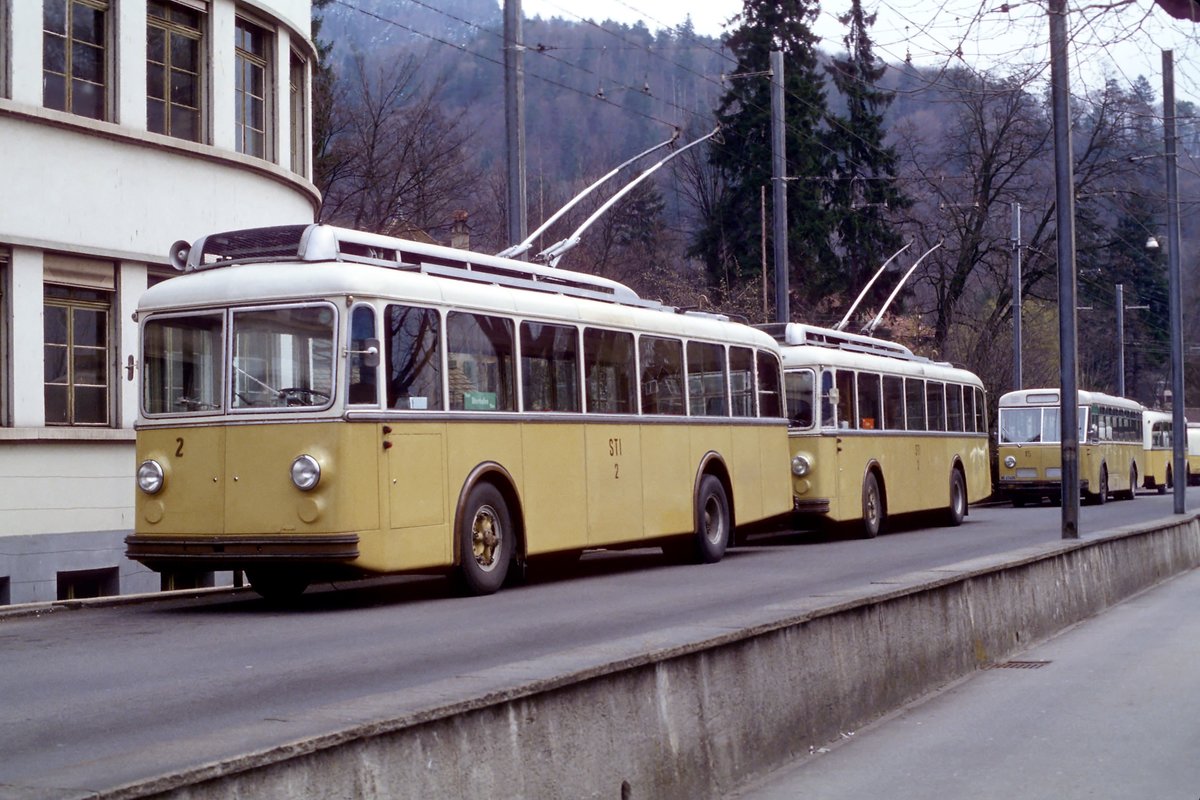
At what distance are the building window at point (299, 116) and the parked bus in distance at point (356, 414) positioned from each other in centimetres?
912

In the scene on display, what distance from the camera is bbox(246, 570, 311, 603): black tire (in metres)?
13.7

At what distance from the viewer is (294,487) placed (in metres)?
12.4

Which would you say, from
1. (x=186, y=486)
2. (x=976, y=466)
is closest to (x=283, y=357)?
(x=186, y=486)

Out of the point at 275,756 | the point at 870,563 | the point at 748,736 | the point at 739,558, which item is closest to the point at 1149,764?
the point at 748,736

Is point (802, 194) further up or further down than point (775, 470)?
further up

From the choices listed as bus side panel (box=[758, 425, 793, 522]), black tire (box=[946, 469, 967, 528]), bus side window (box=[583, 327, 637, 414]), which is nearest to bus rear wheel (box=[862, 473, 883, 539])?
bus side panel (box=[758, 425, 793, 522])

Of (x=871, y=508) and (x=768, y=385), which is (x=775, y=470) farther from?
(x=871, y=508)

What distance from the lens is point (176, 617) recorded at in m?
12.7

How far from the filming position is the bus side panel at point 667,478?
17047mm

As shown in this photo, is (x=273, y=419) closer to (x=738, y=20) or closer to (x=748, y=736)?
(x=748, y=736)

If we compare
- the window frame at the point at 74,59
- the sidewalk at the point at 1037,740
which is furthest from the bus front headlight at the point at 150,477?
the window frame at the point at 74,59

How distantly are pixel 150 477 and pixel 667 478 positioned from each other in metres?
6.18

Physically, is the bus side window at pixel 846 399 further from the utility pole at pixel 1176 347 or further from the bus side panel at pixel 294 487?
the bus side panel at pixel 294 487

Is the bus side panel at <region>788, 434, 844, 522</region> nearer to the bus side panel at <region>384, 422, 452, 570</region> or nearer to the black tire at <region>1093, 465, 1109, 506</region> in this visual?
the bus side panel at <region>384, 422, 452, 570</region>
